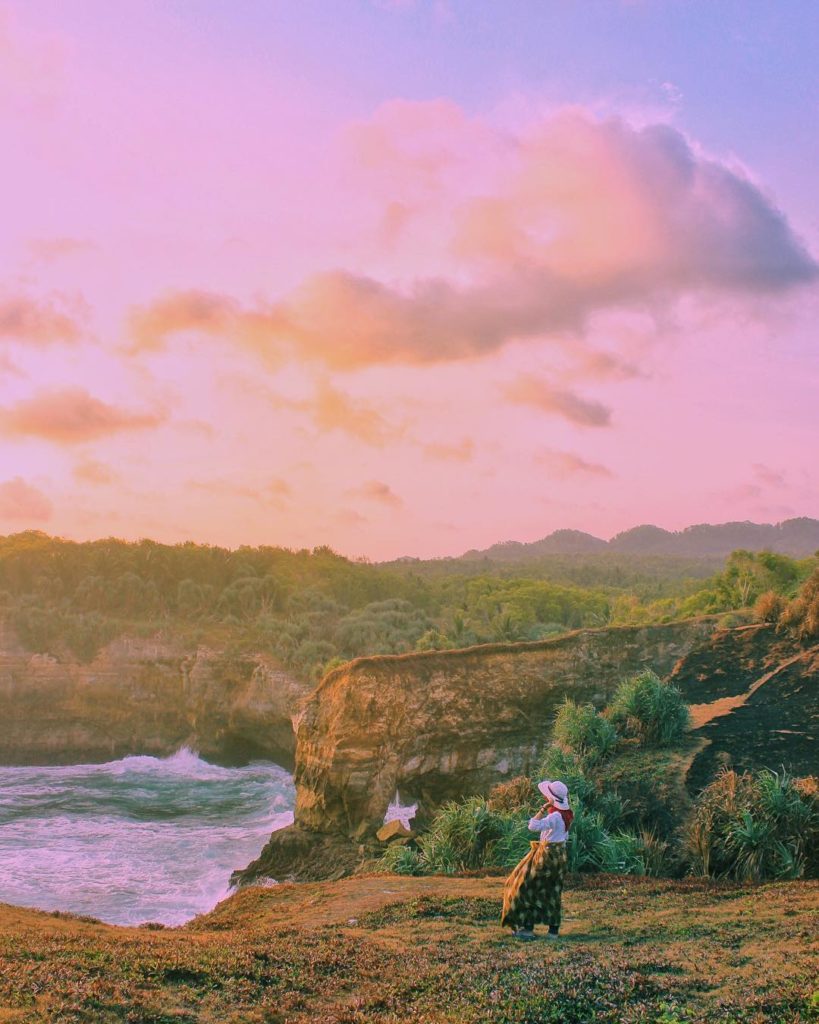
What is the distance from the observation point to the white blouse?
945 centimetres

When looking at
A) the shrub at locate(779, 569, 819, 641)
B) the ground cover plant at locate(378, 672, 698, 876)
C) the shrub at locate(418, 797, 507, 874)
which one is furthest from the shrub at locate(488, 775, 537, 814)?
the shrub at locate(779, 569, 819, 641)

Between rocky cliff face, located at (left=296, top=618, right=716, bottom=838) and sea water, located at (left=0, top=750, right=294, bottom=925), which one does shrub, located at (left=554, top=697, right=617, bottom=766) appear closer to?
rocky cliff face, located at (left=296, top=618, right=716, bottom=838)

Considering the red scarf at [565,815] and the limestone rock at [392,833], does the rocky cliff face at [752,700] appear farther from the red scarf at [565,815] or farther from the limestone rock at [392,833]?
the limestone rock at [392,833]

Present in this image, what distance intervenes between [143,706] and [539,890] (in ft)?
169

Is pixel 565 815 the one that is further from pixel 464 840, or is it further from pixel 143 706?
pixel 143 706

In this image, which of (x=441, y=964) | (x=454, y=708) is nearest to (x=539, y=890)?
(x=441, y=964)

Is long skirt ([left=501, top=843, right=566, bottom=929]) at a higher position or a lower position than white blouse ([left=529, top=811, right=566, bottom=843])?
lower

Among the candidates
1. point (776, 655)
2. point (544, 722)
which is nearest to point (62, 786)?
A: point (544, 722)

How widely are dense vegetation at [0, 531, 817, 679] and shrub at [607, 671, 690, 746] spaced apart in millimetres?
27200

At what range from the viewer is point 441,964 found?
8.16 m

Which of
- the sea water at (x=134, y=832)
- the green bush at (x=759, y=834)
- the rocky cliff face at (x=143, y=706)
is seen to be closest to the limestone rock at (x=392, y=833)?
the sea water at (x=134, y=832)

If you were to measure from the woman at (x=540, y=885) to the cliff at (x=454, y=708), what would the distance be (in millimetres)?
13268

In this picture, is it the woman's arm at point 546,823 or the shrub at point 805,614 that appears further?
the shrub at point 805,614

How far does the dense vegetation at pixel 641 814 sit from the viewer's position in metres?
13.0
